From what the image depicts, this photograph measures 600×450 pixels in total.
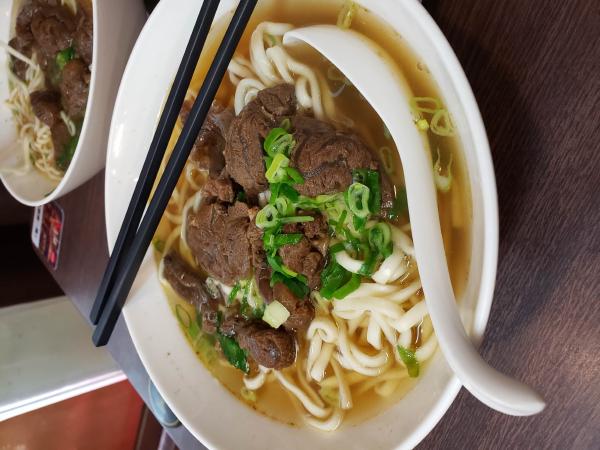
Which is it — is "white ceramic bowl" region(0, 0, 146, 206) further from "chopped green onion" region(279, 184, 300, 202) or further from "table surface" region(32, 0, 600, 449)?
"table surface" region(32, 0, 600, 449)

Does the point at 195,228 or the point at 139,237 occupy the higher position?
the point at 139,237

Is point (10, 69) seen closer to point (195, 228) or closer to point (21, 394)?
point (195, 228)

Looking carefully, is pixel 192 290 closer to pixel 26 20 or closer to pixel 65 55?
pixel 65 55

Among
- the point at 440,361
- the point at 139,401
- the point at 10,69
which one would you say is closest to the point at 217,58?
the point at 440,361

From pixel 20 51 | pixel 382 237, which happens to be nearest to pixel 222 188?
pixel 382 237

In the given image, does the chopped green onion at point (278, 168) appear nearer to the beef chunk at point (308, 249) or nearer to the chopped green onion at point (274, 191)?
the chopped green onion at point (274, 191)

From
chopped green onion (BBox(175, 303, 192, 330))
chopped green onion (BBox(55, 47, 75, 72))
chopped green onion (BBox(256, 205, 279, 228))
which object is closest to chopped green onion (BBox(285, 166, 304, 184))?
chopped green onion (BBox(256, 205, 279, 228))
